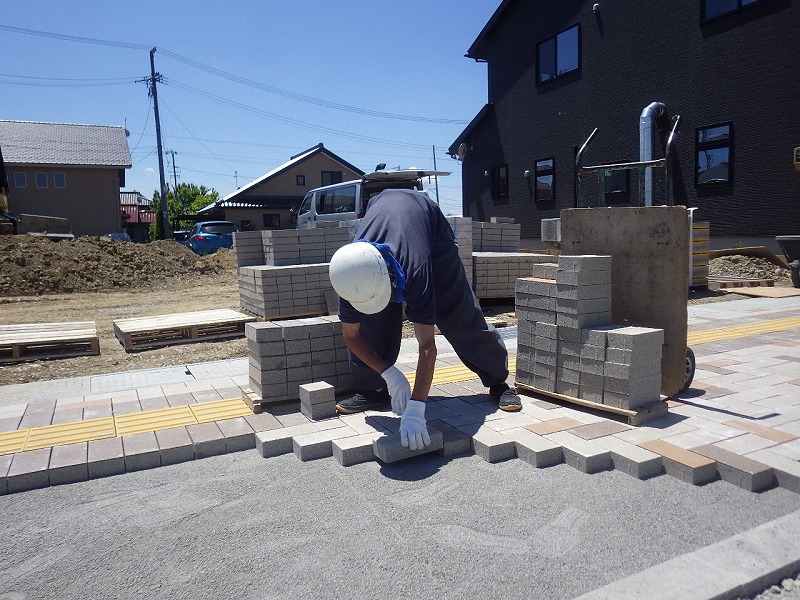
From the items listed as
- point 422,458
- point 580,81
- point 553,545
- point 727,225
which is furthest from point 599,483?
point 580,81

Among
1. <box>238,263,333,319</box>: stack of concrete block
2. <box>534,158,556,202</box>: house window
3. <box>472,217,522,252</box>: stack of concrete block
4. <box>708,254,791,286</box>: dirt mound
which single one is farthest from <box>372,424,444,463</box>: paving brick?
<box>534,158,556,202</box>: house window

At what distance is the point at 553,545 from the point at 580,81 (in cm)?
1927

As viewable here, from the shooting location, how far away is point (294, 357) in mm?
5152

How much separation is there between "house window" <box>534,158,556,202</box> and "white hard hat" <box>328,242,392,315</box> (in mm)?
18087

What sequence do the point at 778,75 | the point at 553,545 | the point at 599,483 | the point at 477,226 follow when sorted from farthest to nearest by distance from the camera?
the point at 778,75, the point at 477,226, the point at 599,483, the point at 553,545

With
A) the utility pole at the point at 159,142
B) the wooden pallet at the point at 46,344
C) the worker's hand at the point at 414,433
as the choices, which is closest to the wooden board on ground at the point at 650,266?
the worker's hand at the point at 414,433

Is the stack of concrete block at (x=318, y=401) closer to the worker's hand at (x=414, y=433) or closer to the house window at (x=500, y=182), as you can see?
the worker's hand at (x=414, y=433)

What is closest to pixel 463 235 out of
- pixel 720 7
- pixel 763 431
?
pixel 763 431

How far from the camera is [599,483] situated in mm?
3740

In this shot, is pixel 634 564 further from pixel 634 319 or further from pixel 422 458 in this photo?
pixel 634 319

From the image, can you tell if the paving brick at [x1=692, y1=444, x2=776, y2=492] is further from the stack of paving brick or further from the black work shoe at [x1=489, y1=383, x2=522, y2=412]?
the black work shoe at [x1=489, y1=383, x2=522, y2=412]

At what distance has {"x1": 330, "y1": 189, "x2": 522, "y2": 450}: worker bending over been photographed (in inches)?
159

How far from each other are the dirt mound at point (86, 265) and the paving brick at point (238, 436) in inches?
500

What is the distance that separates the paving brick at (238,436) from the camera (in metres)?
4.45
